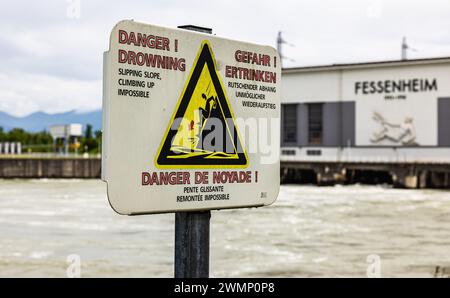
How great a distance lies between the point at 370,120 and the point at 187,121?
51.2m

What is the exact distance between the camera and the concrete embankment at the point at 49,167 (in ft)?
197

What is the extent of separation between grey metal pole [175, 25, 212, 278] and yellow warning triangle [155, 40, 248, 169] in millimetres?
256

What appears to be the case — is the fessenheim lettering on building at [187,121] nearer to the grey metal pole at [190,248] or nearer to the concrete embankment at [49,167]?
the grey metal pole at [190,248]

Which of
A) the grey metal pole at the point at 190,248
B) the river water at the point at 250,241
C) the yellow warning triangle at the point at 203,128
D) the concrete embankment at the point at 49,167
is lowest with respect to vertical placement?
the river water at the point at 250,241

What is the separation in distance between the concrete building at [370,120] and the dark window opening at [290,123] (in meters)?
0.02

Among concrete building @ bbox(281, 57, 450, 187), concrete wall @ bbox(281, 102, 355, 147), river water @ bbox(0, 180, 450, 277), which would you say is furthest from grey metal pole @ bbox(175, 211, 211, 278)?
concrete wall @ bbox(281, 102, 355, 147)

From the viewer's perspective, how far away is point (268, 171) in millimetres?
3178

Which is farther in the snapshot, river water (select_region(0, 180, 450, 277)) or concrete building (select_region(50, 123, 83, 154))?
concrete building (select_region(50, 123, 83, 154))

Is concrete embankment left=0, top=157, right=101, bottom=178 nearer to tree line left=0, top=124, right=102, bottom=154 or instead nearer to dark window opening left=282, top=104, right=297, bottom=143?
dark window opening left=282, top=104, right=297, bottom=143

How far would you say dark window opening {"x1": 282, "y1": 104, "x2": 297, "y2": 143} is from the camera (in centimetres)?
5734

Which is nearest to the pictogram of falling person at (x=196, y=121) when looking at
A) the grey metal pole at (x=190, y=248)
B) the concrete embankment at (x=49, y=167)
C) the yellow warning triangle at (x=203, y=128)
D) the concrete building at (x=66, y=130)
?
the yellow warning triangle at (x=203, y=128)

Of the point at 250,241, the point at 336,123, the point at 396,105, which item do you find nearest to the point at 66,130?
the point at 336,123
